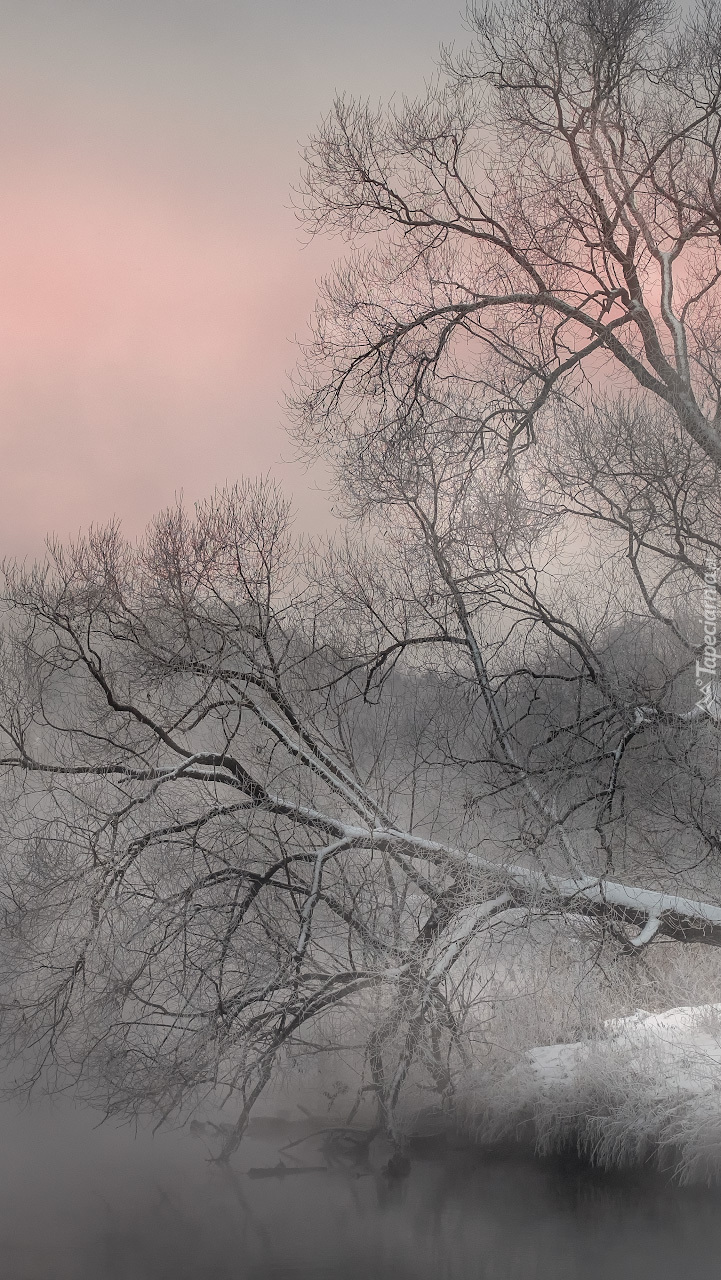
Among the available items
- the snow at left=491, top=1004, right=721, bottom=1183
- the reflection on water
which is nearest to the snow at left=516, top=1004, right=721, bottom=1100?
the snow at left=491, top=1004, right=721, bottom=1183

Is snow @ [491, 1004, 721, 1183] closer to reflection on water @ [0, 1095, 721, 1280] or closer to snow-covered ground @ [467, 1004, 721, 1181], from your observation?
snow-covered ground @ [467, 1004, 721, 1181]

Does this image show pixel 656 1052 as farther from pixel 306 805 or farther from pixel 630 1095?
pixel 306 805

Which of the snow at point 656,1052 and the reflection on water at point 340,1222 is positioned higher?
the snow at point 656,1052

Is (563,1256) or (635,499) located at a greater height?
(635,499)

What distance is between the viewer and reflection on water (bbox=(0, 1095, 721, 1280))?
7.00 m

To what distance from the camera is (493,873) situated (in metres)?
8.63

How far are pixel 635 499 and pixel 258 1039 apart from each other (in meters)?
5.38

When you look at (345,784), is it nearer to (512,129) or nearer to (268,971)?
(268,971)

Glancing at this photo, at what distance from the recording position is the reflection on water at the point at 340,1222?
23.0ft

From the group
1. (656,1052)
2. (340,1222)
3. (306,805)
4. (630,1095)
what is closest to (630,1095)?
(630,1095)

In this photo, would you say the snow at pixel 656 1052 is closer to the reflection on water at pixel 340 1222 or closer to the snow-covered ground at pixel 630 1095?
the snow-covered ground at pixel 630 1095

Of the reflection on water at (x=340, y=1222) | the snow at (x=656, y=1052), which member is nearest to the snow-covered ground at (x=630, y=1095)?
the snow at (x=656, y=1052)

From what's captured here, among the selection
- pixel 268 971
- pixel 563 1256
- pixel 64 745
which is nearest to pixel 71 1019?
pixel 268 971

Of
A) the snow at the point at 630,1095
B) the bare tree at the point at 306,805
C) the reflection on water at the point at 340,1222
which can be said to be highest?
the bare tree at the point at 306,805
